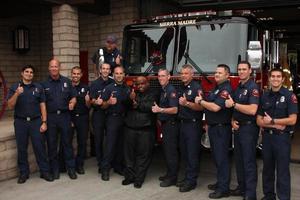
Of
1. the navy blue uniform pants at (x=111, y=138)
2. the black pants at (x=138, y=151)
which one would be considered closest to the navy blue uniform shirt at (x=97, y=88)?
the navy blue uniform pants at (x=111, y=138)

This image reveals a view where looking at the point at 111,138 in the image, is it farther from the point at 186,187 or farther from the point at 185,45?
the point at 185,45

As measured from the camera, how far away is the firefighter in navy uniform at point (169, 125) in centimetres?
547

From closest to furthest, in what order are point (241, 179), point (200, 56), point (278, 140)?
point (278, 140)
point (241, 179)
point (200, 56)

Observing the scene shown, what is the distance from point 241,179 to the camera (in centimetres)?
503

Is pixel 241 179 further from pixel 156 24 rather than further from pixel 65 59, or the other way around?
pixel 65 59

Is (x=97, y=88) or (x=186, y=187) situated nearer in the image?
(x=186, y=187)

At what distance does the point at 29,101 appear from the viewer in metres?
5.68

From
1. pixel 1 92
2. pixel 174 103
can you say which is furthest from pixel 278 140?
pixel 1 92

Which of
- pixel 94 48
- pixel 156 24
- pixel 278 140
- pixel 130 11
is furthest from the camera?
pixel 94 48

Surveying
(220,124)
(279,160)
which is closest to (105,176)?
(220,124)

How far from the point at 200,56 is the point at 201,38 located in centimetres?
27

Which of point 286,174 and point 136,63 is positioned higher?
point 136,63

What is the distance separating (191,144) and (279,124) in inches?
51.7

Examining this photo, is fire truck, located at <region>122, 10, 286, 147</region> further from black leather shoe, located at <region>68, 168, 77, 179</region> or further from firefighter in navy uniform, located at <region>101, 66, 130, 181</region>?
black leather shoe, located at <region>68, 168, 77, 179</region>
